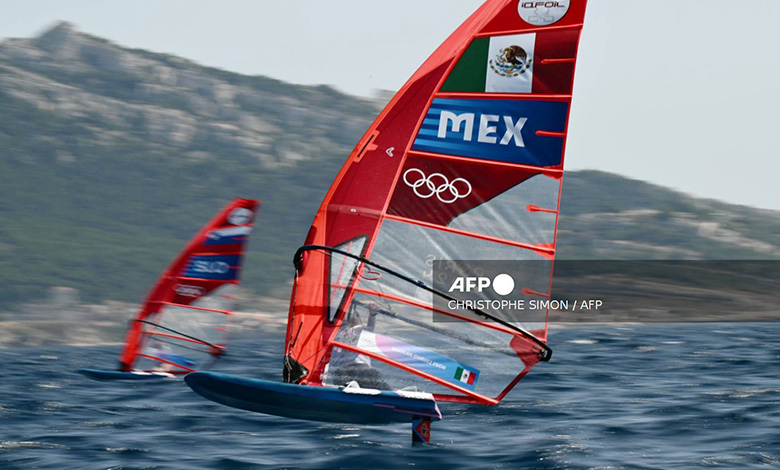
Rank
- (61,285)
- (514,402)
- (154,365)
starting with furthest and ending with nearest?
(61,285), (154,365), (514,402)

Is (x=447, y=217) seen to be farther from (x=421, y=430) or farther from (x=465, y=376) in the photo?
(x=421, y=430)

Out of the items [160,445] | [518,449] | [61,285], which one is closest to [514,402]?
[518,449]

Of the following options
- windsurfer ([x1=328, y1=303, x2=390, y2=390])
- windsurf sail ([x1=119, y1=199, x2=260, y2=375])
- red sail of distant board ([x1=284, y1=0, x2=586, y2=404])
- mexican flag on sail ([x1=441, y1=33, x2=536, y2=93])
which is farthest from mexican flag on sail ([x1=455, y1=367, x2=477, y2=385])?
windsurf sail ([x1=119, y1=199, x2=260, y2=375])

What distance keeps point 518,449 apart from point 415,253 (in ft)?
7.05

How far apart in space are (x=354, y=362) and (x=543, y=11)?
12.6 ft

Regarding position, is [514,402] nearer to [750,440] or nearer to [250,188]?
[750,440]

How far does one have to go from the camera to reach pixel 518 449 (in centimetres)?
896

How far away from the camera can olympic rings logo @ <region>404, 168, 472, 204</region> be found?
9.12m

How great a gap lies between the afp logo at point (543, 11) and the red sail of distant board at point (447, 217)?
0.04 feet

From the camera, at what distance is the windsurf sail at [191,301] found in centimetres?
1588

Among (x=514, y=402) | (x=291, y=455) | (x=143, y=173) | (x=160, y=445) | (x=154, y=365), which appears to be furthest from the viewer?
(x=143, y=173)

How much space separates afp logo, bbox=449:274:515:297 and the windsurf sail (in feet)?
24.2

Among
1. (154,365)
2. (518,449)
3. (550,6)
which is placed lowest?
(154,365)

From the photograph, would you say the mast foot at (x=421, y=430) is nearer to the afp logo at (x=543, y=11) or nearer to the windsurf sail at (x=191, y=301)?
the afp logo at (x=543, y=11)
